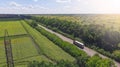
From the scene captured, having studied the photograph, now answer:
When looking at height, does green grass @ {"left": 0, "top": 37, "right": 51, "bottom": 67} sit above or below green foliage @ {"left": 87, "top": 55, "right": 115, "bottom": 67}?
below

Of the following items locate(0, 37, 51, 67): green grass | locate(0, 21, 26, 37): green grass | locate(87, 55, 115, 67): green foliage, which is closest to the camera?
locate(87, 55, 115, 67): green foliage

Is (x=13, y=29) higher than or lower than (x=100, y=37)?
lower

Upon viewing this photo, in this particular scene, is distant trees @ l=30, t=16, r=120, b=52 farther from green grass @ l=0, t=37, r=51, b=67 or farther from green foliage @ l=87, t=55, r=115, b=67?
green foliage @ l=87, t=55, r=115, b=67

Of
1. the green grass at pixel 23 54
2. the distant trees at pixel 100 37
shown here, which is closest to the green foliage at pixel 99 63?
the green grass at pixel 23 54

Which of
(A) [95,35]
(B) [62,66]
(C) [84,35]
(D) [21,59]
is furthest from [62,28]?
(B) [62,66]

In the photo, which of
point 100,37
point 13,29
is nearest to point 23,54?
point 100,37

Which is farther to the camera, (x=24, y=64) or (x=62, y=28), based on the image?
(x=62, y=28)

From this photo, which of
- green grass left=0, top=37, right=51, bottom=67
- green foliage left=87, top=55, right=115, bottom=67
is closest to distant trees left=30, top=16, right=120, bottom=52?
green grass left=0, top=37, right=51, bottom=67

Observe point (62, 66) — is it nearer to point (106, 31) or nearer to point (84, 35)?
point (106, 31)

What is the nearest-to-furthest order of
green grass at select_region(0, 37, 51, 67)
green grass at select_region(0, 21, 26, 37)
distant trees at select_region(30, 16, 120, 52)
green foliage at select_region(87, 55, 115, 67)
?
green foliage at select_region(87, 55, 115, 67) → green grass at select_region(0, 37, 51, 67) → distant trees at select_region(30, 16, 120, 52) → green grass at select_region(0, 21, 26, 37)

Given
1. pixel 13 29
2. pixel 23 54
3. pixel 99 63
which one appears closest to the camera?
pixel 99 63

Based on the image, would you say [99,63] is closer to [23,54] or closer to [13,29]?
[23,54]
